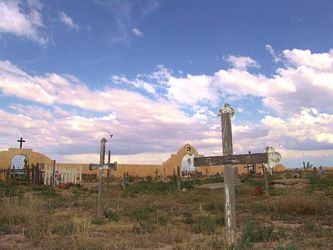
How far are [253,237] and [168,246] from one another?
166cm

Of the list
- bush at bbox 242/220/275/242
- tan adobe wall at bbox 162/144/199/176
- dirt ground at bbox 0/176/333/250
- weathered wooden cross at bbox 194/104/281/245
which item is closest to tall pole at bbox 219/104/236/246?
weathered wooden cross at bbox 194/104/281/245

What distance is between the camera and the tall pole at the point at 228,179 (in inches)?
261

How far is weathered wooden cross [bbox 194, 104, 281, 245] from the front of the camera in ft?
21.1

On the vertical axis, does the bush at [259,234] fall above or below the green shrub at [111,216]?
below

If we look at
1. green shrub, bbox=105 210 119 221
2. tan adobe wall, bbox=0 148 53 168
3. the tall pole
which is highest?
tan adobe wall, bbox=0 148 53 168

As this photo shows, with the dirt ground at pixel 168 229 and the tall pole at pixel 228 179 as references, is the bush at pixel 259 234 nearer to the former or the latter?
the dirt ground at pixel 168 229

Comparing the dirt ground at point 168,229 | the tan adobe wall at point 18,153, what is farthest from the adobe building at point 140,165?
the dirt ground at point 168,229

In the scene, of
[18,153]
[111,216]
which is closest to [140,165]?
[18,153]

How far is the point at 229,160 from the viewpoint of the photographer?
22.6ft

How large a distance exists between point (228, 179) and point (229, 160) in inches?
12.3

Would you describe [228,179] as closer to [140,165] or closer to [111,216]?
[111,216]

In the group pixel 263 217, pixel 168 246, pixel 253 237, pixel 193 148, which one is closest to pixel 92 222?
pixel 168 246

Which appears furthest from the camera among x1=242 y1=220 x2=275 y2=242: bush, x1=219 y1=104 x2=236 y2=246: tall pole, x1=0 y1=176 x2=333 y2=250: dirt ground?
x1=242 y1=220 x2=275 y2=242: bush

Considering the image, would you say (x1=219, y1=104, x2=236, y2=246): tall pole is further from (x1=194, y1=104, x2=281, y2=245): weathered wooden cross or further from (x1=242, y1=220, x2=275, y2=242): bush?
(x1=242, y1=220, x2=275, y2=242): bush
